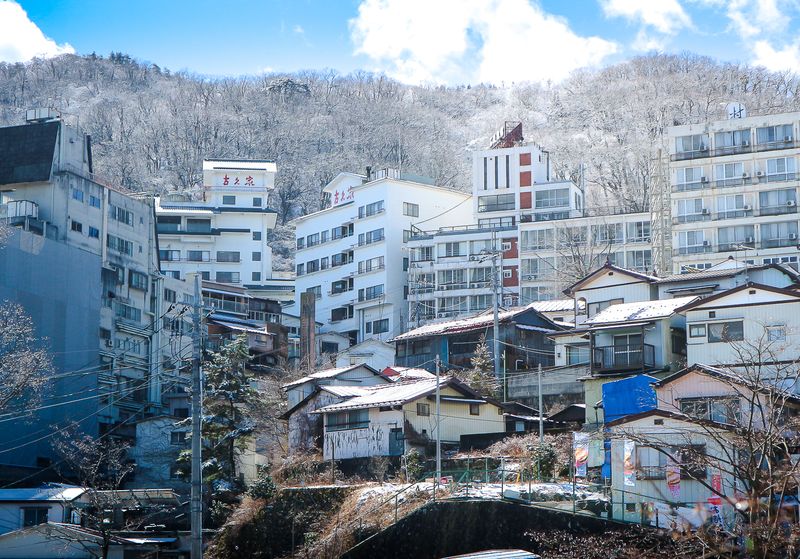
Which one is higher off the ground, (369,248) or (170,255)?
(170,255)

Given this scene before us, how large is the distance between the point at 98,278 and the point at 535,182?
108 ft

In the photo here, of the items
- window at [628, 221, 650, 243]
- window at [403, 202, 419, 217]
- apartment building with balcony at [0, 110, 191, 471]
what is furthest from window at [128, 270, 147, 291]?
window at [628, 221, 650, 243]

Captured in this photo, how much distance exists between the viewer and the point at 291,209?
13225 centimetres

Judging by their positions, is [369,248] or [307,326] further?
[369,248]

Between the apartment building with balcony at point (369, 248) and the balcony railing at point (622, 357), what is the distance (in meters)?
37.2

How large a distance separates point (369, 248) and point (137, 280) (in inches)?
792

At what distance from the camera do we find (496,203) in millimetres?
82688

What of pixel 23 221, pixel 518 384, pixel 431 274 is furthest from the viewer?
pixel 431 274

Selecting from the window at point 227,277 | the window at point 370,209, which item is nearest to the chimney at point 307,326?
the window at point 370,209

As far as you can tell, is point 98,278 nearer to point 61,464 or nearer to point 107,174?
point 61,464

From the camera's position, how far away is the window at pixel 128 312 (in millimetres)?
66713

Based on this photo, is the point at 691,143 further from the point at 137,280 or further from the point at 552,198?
the point at 137,280

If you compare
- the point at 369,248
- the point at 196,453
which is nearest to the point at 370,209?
the point at 369,248

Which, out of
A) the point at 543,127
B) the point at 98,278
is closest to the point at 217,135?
the point at 543,127
